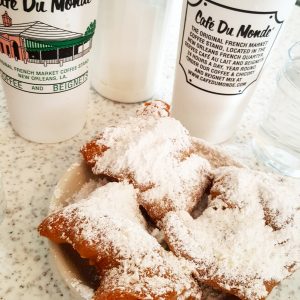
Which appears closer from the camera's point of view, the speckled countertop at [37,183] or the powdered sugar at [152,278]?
the powdered sugar at [152,278]

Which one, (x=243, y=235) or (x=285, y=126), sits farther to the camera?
(x=285, y=126)

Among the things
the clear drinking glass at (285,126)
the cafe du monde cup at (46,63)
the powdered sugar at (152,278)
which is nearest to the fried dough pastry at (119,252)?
the powdered sugar at (152,278)

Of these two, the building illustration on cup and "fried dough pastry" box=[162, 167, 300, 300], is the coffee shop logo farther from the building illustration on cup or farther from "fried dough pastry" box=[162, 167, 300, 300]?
"fried dough pastry" box=[162, 167, 300, 300]

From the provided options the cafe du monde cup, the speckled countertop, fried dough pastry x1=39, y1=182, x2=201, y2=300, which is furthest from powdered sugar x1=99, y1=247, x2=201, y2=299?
the cafe du monde cup

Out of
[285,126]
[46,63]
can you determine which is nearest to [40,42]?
[46,63]

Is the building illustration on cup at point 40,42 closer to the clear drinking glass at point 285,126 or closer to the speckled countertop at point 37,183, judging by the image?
the speckled countertop at point 37,183

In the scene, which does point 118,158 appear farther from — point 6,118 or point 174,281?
point 6,118

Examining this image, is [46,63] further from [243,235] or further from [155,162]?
[243,235]
